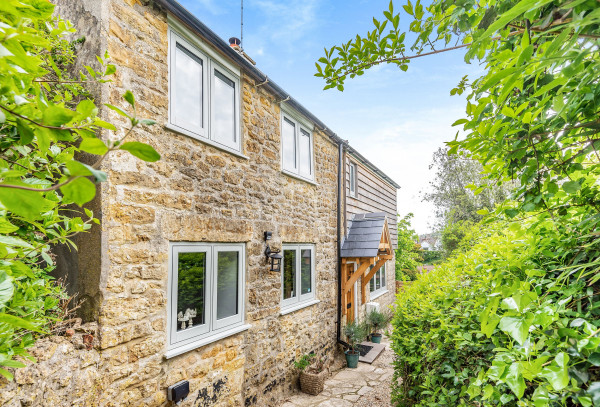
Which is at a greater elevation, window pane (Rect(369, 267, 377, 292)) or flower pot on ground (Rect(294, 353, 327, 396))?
window pane (Rect(369, 267, 377, 292))

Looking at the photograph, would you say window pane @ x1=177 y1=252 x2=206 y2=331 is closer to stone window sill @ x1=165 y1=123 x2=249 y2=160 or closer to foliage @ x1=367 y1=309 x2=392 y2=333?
stone window sill @ x1=165 y1=123 x2=249 y2=160

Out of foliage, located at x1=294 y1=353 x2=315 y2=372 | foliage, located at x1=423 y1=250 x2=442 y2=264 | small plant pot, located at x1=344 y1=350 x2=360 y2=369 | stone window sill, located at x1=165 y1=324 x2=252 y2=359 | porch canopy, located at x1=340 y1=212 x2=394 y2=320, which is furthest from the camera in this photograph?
foliage, located at x1=423 y1=250 x2=442 y2=264

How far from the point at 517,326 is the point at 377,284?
11681mm

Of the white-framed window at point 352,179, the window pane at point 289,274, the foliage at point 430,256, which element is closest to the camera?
the window pane at point 289,274

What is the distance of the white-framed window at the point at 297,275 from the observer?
20.9 feet

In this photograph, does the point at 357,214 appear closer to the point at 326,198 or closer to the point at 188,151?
the point at 326,198

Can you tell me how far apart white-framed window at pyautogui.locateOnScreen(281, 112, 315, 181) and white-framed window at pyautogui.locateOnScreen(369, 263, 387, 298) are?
538cm

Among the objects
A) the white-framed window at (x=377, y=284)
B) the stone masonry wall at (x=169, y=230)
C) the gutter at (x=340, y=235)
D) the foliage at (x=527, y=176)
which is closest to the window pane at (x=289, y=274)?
the stone masonry wall at (x=169, y=230)

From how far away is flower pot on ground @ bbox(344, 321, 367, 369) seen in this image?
25.8 feet

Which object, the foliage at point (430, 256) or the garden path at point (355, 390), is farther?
the foliage at point (430, 256)

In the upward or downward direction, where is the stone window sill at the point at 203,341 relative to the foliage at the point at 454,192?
downward

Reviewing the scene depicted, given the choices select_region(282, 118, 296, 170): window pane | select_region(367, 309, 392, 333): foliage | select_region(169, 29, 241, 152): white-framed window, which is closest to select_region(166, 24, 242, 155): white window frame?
select_region(169, 29, 241, 152): white-framed window

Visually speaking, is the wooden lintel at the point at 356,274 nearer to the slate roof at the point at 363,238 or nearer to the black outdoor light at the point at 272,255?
the slate roof at the point at 363,238

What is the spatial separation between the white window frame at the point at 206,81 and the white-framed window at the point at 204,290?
1.46m
